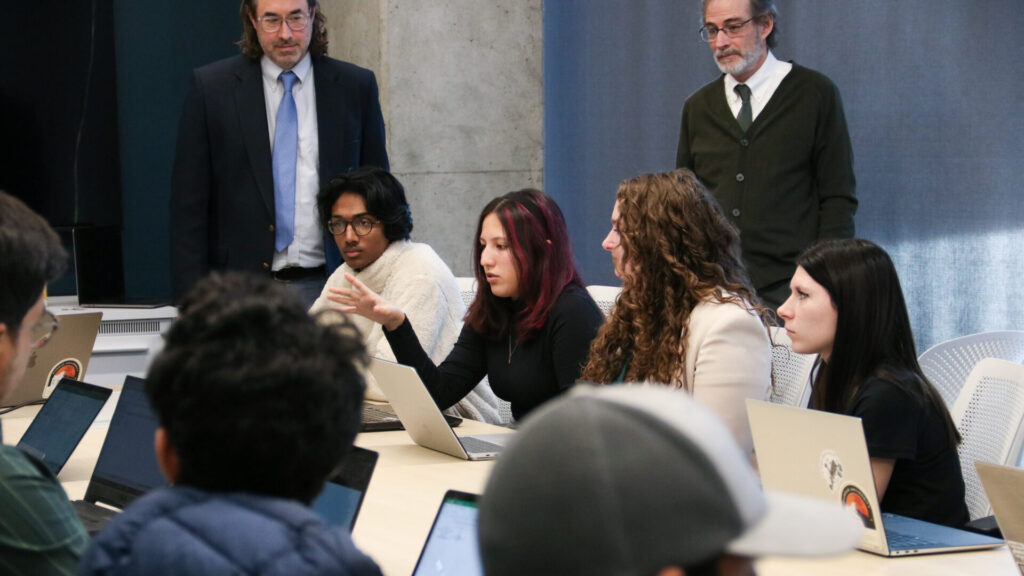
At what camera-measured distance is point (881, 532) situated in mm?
1741

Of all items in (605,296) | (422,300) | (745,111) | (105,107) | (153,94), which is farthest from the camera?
(153,94)

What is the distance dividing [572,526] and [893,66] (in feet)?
11.4

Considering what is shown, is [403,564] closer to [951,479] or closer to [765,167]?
[951,479]

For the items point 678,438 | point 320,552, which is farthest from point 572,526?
point 320,552

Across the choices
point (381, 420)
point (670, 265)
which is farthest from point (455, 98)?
point (670, 265)

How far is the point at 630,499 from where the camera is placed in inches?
28.5

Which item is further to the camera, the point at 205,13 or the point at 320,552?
the point at 205,13

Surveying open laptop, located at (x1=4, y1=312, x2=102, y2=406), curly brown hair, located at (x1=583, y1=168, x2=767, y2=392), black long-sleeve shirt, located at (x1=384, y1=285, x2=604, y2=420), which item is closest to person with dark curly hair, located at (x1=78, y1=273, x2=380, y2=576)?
curly brown hair, located at (x1=583, y1=168, x2=767, y2=392)

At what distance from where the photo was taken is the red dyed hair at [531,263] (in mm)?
2908

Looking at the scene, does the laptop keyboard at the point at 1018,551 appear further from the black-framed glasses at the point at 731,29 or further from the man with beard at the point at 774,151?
the black-framed glasses at the point at 731,29

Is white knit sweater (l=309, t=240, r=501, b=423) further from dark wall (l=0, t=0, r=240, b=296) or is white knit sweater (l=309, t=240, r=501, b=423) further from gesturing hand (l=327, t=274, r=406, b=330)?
dark wall (l=0, t=0, r=240, b=296)

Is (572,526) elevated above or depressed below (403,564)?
above

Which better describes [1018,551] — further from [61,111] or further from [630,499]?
[61,111]

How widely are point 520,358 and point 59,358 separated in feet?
4.04
